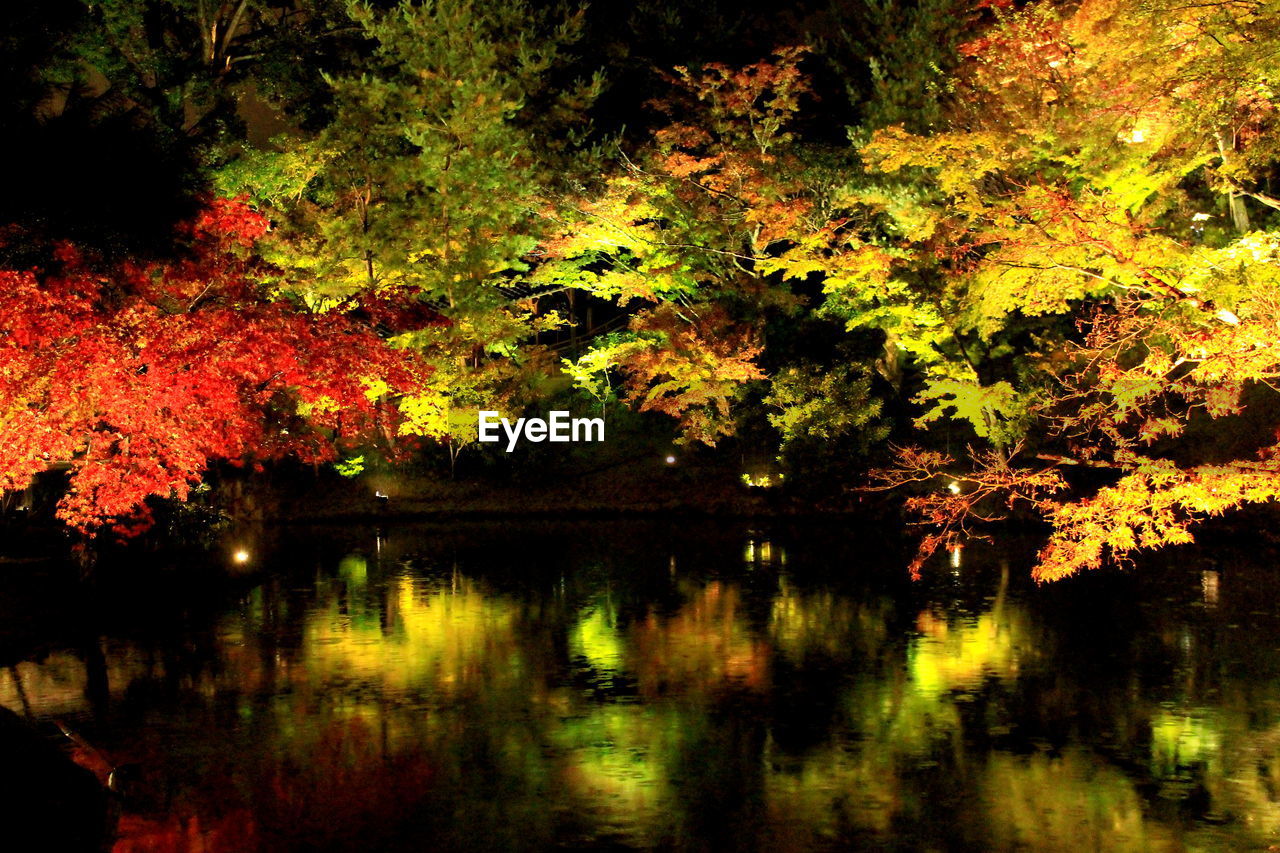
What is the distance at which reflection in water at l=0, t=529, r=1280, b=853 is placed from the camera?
7059 millimetres

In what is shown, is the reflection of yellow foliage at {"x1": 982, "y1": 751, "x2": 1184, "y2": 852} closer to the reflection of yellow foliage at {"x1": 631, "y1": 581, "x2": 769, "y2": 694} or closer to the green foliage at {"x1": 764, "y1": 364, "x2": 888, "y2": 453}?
the reflection of yellow foliage at {"x1": 631, "y1": 581, "x2": 769, "y2": 694}

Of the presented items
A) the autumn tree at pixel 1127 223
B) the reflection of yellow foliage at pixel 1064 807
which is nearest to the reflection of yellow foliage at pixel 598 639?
the autumn tree at pixel 1127 223

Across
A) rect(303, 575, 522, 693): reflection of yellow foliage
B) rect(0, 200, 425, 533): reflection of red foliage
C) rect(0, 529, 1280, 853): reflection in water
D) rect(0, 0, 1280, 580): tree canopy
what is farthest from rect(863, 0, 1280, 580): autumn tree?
rect(0, 200, 425, 533): reflection of red foliage

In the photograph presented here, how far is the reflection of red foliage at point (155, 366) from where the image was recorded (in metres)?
11.7

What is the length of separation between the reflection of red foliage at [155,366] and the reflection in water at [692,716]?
194 cm

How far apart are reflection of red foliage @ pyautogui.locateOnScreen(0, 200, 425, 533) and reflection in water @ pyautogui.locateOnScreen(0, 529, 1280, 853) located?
6.35ft

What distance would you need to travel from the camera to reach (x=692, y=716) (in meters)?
9.56

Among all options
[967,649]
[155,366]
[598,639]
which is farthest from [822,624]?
[155,366]

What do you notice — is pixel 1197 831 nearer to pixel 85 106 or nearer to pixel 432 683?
pixel 432 683

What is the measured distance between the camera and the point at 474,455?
93.5 feet

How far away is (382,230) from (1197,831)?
20.9m

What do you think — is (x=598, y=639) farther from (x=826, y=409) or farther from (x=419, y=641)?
(x=826, y=409)

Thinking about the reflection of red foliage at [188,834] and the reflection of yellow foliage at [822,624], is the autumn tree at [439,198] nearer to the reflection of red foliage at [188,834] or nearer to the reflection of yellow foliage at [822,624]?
the reflection of yellow foliage at [822,624]

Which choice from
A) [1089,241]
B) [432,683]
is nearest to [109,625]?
[432,683]
